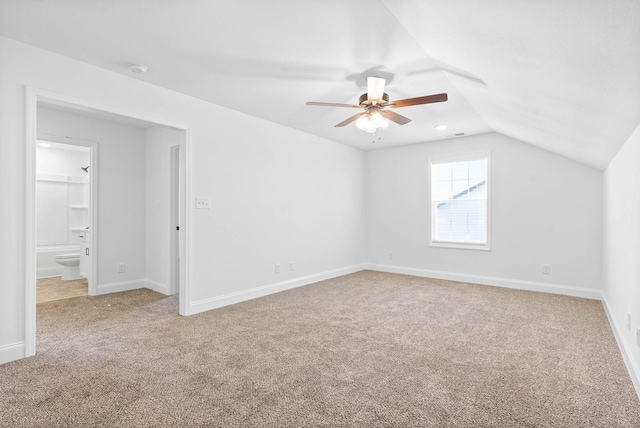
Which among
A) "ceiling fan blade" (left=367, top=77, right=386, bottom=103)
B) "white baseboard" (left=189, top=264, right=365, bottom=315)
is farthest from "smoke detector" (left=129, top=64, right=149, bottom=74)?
"white baseboard" (left=189, top=264, right=365, bottom=315)

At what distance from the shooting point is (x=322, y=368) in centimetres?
238

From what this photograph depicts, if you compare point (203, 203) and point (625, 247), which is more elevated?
point (203, 203)

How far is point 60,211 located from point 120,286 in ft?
9.26

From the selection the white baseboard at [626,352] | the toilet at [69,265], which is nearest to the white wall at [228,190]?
the toilet at [69,265]

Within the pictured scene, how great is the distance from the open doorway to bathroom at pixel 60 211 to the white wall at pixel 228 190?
6.21ft

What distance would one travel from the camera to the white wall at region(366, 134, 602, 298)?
445cm

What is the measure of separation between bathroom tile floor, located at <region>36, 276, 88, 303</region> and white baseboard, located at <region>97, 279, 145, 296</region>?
0.24 m

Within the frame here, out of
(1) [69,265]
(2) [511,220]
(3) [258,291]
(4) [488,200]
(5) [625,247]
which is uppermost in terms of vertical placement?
(4) [488,200]

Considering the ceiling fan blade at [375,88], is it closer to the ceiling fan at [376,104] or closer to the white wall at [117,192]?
the ceiling fan at [376,104]

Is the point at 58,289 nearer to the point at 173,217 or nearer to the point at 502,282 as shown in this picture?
the point at 173,217

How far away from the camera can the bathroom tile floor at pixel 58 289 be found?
4.45 metres

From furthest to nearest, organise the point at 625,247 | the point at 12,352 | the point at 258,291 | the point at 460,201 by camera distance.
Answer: the point at 460,201, the point at 258,291, the point at 625,247, the point at 12,352

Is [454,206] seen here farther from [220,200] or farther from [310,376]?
[310,376]

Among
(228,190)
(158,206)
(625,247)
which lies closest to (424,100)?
(625,247)
